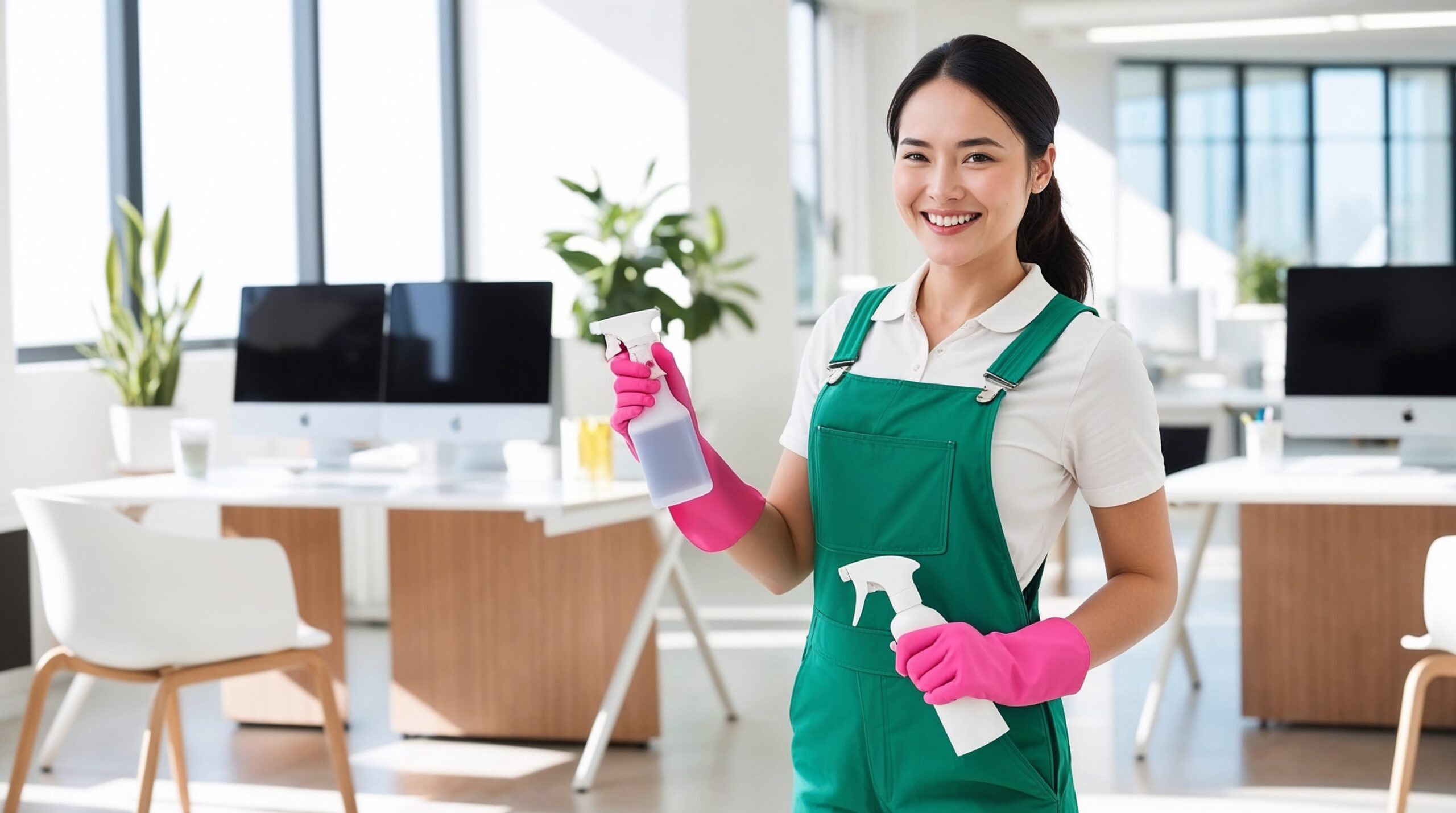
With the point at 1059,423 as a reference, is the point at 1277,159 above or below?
above

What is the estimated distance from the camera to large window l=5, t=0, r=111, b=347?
462cm

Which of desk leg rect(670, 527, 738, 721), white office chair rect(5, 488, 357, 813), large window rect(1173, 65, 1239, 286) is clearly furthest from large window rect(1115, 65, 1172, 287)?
white office chair rect(5, 488, 357, 813)

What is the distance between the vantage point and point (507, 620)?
391 centimetres

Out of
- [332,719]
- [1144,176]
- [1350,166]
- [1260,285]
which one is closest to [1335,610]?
[332,719]

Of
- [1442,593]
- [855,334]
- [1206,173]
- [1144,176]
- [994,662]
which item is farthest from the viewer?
[1206,173]

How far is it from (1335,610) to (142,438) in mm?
3371

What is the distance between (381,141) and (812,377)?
5.53 metres

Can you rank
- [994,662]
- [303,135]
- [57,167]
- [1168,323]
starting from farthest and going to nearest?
1. [1168,323]
2. [303,135]
3. [57,167]
4. [994,662]

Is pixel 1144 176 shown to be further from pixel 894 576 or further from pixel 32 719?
pixel 894 576

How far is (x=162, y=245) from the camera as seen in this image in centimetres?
454

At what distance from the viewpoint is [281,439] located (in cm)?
532

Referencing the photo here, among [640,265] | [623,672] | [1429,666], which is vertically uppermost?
[640,265]

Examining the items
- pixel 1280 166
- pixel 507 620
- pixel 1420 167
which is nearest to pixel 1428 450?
pixel 507 620

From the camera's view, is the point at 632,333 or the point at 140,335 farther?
the point at 140,335
